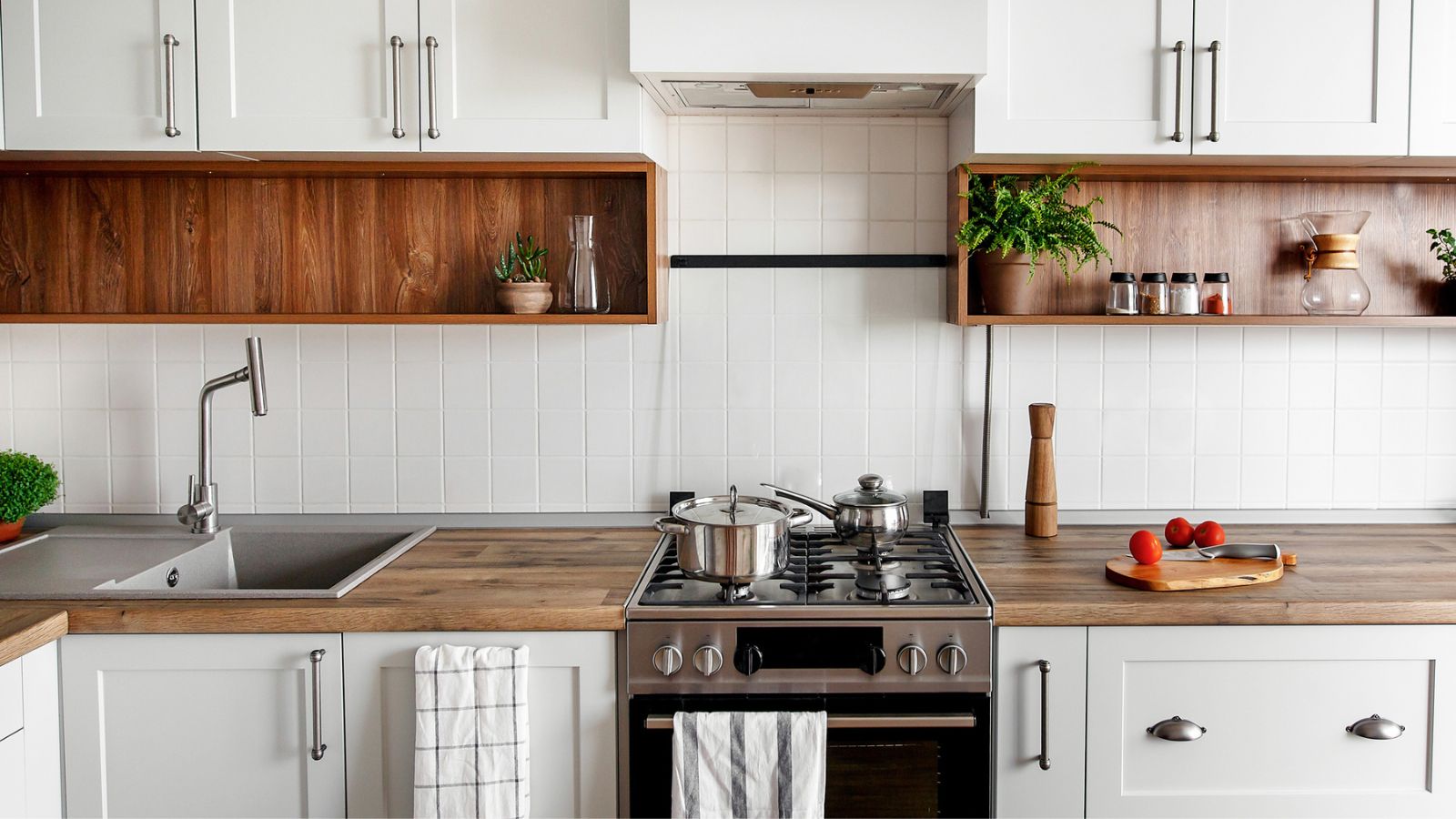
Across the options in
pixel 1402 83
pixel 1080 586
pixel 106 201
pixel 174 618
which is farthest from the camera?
pixel 106 201

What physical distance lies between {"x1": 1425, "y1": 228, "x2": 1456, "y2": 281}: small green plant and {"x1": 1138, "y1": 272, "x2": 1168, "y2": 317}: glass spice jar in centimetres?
63

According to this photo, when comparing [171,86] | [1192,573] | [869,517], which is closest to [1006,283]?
[869,517]

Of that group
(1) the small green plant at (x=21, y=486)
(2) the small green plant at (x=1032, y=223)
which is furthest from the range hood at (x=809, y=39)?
(1) the small green plant at (x=21, y=486)

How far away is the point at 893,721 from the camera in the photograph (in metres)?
1.78

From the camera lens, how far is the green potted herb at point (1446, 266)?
2.38 meters

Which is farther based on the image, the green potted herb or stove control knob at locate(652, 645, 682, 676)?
the green potted herb

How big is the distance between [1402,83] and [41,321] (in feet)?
9.47

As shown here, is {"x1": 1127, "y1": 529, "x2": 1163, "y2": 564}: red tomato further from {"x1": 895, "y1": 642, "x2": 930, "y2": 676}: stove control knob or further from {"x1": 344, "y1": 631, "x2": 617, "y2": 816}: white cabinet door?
{"x1": 344, "y1": 631, "x2": 617, "y2": 816}: white cabinet door

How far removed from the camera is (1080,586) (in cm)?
195

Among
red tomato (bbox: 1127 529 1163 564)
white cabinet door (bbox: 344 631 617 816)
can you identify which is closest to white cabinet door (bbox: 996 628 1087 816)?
red tomato (bbox: 1127 529 1163 564)

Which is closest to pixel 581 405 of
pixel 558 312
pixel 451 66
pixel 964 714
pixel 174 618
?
pixel 558 312

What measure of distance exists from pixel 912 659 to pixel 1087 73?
1218 mm

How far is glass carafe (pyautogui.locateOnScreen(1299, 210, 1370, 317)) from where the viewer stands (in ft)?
7.64

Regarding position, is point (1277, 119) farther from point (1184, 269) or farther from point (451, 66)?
point (451, 66)
